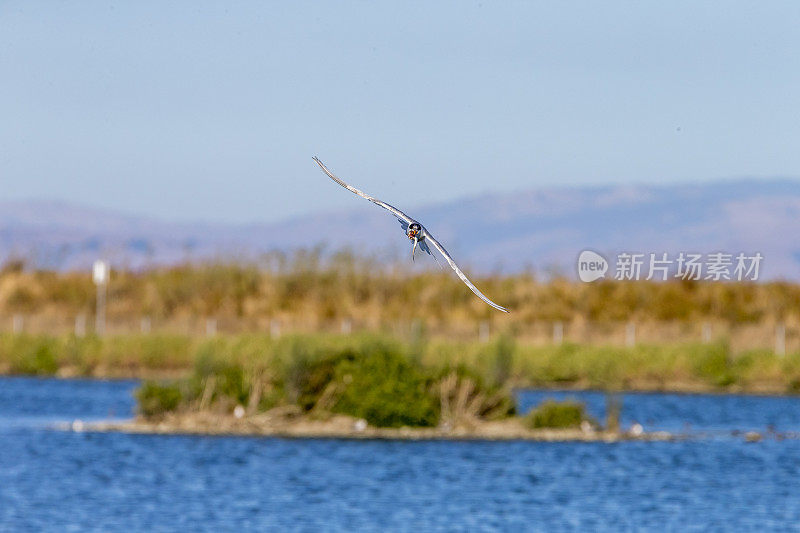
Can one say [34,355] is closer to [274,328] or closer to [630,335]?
[274,328]

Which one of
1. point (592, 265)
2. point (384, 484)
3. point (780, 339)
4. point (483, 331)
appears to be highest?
point (483, 331)

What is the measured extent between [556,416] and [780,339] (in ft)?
85.5

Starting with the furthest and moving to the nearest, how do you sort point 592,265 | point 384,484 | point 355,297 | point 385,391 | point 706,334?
point 355,297, point 706,334, point 385,391, point 384,484, point 592,265

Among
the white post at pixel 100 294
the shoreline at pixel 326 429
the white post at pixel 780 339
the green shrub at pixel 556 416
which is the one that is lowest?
the shoreline at pixel 326 429

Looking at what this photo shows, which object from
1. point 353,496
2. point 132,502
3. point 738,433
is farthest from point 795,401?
point 132,502

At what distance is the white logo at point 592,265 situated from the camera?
51.1ft

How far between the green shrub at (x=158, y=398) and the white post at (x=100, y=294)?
2556 centimetres

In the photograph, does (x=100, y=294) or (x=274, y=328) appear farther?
(x=100, y=294)

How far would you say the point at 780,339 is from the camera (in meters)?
63.6

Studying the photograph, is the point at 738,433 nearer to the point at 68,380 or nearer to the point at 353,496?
the point at 353,496

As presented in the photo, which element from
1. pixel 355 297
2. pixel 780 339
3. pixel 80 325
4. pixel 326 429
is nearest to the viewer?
pixel 326 429

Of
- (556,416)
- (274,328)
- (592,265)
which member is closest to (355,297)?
(274,328)

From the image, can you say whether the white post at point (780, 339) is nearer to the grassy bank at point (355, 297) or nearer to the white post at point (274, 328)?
the grassy bank at point (355, 297)

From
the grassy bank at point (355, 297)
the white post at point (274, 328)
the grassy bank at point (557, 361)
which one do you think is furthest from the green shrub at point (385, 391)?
the grassy bank at point (355, 297)
